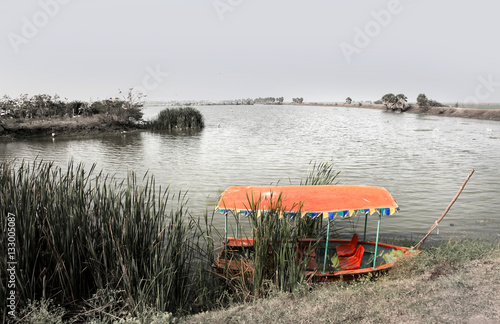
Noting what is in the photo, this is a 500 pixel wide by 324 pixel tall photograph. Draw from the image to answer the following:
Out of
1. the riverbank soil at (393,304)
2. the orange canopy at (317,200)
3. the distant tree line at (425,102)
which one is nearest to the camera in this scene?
the riverbank soil at (393,304)

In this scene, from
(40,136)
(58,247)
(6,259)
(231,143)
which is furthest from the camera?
(40,136)

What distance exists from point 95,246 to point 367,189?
5.63 meters

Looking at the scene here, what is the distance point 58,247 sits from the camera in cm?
585

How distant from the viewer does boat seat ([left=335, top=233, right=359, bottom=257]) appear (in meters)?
8.30

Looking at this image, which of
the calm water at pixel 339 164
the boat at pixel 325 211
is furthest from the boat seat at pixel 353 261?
the calm water at pixel 339 164

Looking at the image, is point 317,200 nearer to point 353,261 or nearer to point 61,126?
point 353,261

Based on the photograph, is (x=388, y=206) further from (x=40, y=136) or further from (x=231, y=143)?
(x=40, y=136)

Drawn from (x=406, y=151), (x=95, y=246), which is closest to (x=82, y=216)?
(x=95, y=246)

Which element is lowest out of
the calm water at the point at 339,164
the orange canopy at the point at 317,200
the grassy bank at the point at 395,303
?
the calm water at the point at 339,164

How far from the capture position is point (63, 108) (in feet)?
143

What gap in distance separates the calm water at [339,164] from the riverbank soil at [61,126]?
1.73 m

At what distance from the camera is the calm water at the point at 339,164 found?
12.8 metres

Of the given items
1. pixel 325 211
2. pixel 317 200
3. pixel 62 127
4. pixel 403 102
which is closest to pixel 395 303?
pixel 325 211

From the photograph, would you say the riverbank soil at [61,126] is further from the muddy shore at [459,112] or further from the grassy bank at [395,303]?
the muddy shore at [459,112]
